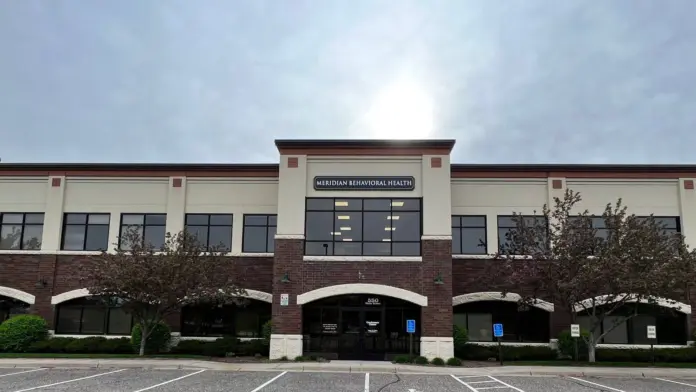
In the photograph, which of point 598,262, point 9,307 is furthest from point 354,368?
point 9,307

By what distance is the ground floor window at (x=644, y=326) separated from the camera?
994 inches

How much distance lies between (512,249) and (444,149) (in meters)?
4.99

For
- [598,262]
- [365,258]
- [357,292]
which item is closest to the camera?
[598,262]

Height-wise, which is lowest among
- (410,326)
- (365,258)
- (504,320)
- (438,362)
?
(438,362)

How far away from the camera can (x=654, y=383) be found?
1791 centimetres

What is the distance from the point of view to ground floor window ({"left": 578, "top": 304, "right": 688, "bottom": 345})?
25.2 m

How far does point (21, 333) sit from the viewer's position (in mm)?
24000

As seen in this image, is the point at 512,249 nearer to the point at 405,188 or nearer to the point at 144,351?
the point at 405,188

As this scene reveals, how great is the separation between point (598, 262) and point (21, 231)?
25.0 metres

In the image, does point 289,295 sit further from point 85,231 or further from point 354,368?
point 85,231

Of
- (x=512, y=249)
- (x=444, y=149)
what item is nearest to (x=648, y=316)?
(x=512, y=249)

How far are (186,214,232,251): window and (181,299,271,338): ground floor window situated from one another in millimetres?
2935

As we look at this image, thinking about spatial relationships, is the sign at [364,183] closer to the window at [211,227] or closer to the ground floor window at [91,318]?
the window at [211,227]

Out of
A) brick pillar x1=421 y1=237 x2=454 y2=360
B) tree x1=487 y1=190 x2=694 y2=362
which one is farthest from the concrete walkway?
tree x1=487 y1=190 x2=694 y2=362
